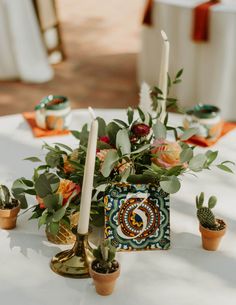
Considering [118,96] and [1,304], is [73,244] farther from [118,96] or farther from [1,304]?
[118,96]

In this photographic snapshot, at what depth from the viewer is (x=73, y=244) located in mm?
1332

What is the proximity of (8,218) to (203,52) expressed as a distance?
103 inches

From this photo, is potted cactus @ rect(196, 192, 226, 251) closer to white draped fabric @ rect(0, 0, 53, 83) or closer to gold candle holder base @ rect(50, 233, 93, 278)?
gold candle holder base @ rect(50, 233, 93, 278)

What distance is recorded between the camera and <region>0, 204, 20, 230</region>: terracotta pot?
4.47 ft

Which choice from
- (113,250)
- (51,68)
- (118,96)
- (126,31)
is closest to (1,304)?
(113,250)

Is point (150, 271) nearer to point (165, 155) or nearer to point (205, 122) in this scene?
point (165, 155)

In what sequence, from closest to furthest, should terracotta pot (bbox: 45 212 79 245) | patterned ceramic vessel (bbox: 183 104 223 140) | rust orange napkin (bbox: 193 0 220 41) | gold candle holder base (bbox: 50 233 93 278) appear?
gold candle holder base (bbox: 50 233 93 278) < terracotta pot (bbox: 45 212 79 245) < patterned ceramic vessel (bbox: 183 104 223 140) < rust orange napkin (bbox: 193 0 220 41)

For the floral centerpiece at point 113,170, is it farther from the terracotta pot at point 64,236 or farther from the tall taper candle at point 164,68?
the tall taper candle at point 164,68

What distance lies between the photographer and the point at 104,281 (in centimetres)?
114

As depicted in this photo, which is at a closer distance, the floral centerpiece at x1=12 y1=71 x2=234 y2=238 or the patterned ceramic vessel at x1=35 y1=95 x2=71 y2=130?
the floral centerpiece at x1=12 y1=71 x2=234 y2=238

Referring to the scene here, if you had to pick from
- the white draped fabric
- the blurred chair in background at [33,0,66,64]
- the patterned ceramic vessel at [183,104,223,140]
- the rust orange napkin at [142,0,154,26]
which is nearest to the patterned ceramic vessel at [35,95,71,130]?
the patterned ceramic vessel at [183,104,223,140]

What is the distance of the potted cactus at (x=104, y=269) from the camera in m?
1.14

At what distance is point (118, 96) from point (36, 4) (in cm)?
102

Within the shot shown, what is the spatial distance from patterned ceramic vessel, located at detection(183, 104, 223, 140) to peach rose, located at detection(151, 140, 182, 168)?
1.78 ft
